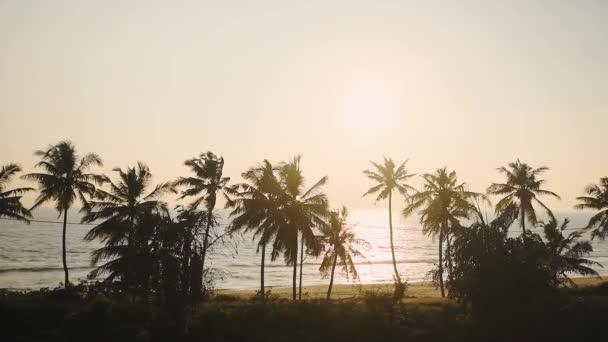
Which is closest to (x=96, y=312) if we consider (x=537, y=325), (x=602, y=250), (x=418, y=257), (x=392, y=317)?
(x=392, y=317)

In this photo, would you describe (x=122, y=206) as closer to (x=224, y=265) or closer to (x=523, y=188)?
(x=523, y=188)

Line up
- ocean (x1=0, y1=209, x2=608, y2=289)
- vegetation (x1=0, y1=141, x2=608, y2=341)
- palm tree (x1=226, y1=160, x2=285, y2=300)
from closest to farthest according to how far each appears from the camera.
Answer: vegetation (x1=0, y1=141, x2=608, y2=341)
palm tree (x1=226, y1=160, x2=285, y2=300)
ocean (x1=0, y1=209, x2=608, y2=289)

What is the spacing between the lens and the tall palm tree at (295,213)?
37250 millimetres

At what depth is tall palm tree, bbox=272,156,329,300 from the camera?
37.2m

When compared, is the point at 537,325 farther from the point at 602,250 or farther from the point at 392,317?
the point at 602,250

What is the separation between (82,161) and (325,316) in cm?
2249

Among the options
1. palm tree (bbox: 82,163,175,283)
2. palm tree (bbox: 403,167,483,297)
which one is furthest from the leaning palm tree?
palm tree (bbox: 403,167,483,297)

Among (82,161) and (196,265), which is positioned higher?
(82,161)

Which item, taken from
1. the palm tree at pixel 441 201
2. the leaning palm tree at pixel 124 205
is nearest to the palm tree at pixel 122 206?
the leaning palm tree at pixel 124 205

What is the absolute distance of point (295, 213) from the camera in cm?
3791

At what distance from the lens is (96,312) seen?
26.5 m

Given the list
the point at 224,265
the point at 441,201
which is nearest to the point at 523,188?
the point at 441,201

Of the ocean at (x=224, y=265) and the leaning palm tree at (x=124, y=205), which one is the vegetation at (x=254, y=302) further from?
the ocean at (x=224, y=265)

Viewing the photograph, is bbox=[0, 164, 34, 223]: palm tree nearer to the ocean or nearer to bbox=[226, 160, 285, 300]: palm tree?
bbox=[226, 160, 285, 300]: palm tree
